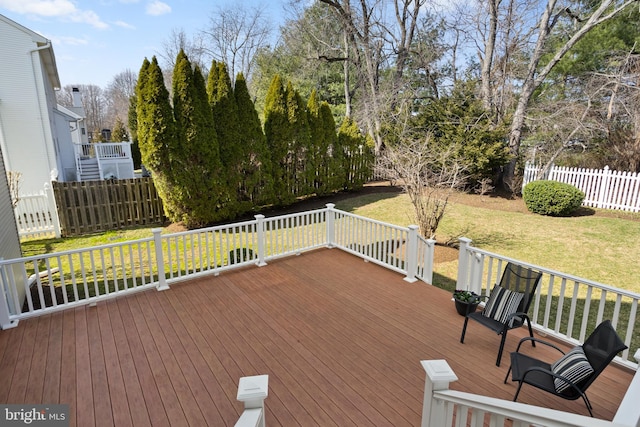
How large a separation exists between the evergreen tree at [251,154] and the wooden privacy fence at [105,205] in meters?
2.65

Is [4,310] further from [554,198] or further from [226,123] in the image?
[554,198]

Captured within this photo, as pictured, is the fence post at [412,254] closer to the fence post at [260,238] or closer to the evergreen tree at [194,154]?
the fence post at [260,238]

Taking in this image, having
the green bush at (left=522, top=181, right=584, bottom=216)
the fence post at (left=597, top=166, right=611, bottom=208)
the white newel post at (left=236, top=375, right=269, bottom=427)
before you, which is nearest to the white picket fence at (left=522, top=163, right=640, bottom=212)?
the fence post at (left=597, top=166, right=611, bottom=208)

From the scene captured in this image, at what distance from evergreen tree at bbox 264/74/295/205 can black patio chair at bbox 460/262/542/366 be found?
7.96 metres

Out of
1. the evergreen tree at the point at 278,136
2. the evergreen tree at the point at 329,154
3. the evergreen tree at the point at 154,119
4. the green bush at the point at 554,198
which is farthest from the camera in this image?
the evergreen tree at the point at 329,154

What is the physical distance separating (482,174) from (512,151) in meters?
1.40

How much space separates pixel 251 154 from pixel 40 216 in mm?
5554

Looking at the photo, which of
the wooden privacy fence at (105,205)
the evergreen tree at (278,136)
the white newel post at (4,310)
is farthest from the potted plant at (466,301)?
the wooden privacy fence at (105,205)

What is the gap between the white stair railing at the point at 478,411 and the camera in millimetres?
1337

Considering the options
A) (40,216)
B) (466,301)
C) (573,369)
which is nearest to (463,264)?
(466,301)

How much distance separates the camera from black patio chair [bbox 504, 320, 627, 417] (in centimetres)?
237

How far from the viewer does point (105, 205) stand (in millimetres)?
9242

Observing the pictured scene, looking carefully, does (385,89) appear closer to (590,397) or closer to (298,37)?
(298,37)

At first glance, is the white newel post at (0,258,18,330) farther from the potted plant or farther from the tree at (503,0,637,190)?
the tree at (503,0,637,190)
